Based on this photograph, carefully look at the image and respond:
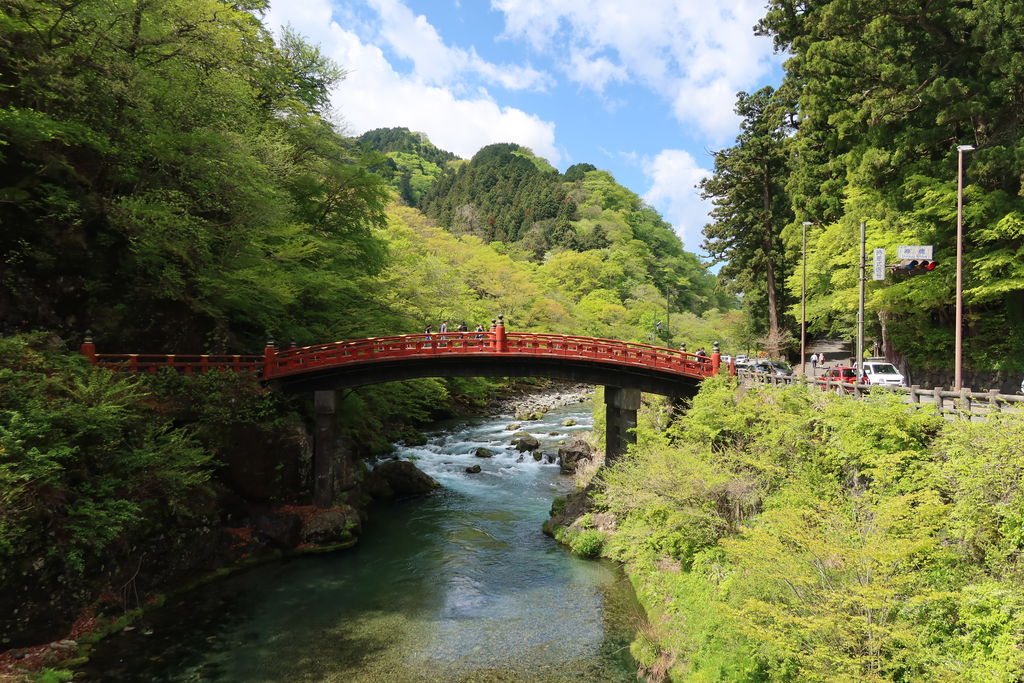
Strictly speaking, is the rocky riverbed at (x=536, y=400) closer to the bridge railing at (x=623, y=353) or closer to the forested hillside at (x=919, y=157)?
the bridge railing at (x=623, y=353)

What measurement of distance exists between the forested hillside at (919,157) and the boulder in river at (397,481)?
23.0 metres

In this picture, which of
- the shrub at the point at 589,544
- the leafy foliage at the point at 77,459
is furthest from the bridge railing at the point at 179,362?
the shrub at the point at 589,544

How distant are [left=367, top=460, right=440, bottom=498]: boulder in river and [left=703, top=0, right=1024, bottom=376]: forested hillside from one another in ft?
75.6

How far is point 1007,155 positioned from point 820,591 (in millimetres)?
20464

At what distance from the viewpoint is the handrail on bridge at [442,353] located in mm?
22750

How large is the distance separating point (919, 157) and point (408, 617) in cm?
2727

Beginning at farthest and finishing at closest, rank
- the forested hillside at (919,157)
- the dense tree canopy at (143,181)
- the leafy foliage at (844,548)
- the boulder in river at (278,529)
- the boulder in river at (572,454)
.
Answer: the boulder in river at (572,454) → the forested hillside at (919,157) → the boulder in river at (278,529) → the dense tree canopy at (143,181) → the leafy foliage at (844,548)

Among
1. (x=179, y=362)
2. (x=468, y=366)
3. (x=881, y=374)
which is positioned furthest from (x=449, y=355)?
(x=881, y=374)

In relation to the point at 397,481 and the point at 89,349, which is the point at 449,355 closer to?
the point at 397,481

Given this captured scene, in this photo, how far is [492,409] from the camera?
49438mm

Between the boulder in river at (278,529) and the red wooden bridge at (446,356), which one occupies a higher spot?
the red wooden bridge at (446,356)

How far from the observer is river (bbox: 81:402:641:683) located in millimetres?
13500

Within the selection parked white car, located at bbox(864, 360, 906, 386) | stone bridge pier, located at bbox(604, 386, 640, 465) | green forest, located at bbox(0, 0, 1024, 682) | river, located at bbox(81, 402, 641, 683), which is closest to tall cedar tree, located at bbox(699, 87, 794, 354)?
green forest, located at bbox(0, 0, 1024, 682)

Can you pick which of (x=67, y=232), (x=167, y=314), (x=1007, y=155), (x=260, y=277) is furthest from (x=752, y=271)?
(x=67, y=232)
